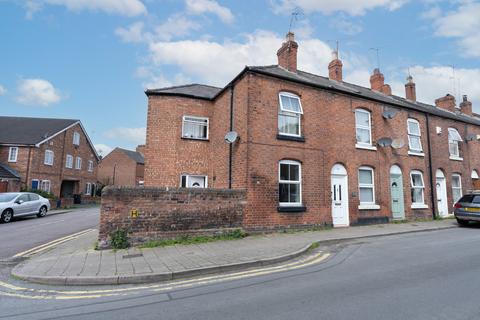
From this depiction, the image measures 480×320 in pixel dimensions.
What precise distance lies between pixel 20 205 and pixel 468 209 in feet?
76.8

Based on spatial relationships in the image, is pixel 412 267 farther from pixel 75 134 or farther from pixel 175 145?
pixel 75 134

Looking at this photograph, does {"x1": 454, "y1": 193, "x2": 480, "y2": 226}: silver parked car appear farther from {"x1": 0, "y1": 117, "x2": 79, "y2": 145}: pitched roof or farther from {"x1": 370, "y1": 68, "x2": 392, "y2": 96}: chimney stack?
{"x1": 0, "y1": 117, "x2": 79, "y2": 145}: pitched roof

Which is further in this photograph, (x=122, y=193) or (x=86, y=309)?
(x=122, y=193)

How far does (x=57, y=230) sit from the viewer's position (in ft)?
40.9

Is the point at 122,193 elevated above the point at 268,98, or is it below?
below

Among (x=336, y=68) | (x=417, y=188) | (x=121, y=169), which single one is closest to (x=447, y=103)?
(x=336, y=68)

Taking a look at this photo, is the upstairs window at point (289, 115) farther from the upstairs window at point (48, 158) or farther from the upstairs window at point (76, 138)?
the upstairs window at point (76, 138)

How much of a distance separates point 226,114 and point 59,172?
26176mm

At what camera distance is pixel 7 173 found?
2416cm

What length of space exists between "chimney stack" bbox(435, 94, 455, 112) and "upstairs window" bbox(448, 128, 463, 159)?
5903 millimetres

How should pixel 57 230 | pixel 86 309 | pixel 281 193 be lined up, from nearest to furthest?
pixel 86 309 < pixel 281 193 < pixel 57 230

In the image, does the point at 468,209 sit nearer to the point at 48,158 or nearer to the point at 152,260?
the point at 152,260

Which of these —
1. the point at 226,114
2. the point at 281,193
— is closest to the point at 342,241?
the point at 281,193

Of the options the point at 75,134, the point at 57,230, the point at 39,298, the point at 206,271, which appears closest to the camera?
the point at 39,298
